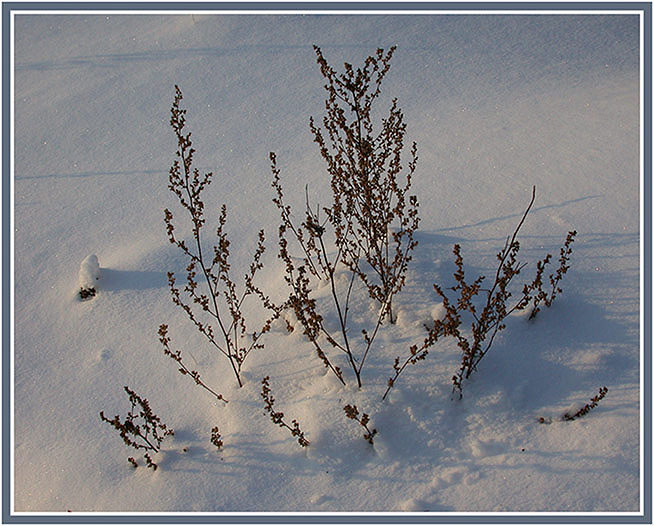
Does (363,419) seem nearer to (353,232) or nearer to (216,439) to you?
(216,439)

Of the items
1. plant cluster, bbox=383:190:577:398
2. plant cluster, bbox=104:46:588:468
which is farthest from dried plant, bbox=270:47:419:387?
plant cluster, bbox=383:190:577:398

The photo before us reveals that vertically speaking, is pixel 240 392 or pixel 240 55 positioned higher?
pixel 240 55

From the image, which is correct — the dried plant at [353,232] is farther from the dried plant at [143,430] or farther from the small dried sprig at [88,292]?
the small dried sprig at [88,292]

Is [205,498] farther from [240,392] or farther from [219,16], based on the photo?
[219,16]

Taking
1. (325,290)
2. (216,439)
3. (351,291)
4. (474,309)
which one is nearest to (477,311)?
(474,309)

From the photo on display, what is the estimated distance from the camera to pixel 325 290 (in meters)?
3.29

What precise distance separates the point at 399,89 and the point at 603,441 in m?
3.91

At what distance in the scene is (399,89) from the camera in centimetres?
539

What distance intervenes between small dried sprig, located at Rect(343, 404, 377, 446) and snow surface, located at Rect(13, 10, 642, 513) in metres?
0.04

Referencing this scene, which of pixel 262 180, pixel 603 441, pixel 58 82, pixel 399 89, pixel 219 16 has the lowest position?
pixel 603 441

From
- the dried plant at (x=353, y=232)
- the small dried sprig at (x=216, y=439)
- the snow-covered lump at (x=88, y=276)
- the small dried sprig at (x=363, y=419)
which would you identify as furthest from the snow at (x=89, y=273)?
the small dried sprig at (x=363, y=419)

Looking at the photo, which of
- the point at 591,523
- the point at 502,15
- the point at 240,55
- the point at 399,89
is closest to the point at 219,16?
the point at 240,55

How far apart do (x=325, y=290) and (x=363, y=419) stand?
3.33 ft

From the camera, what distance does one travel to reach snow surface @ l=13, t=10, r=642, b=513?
2480 mm
